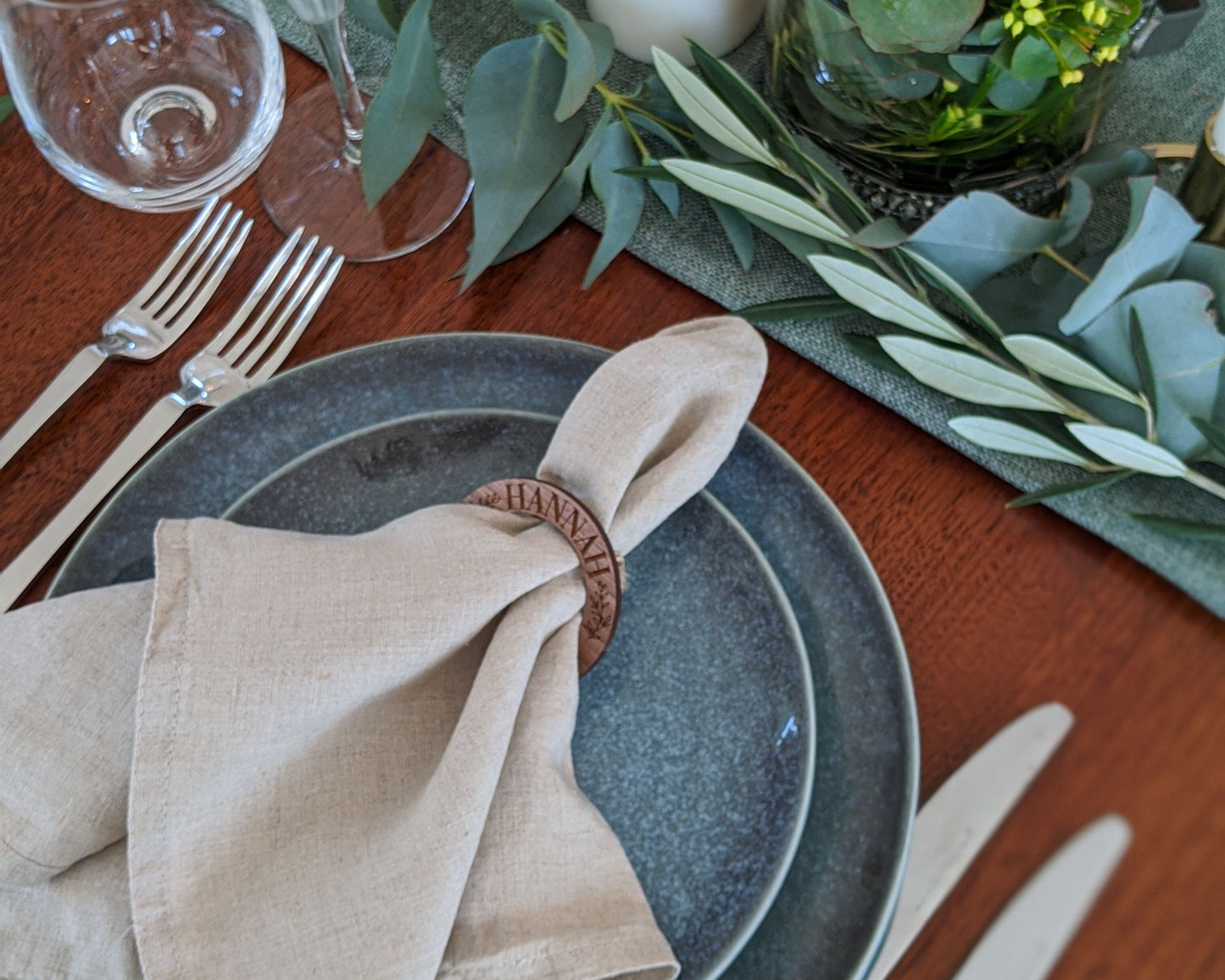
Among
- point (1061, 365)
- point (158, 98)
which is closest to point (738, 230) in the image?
point (1061, 365)

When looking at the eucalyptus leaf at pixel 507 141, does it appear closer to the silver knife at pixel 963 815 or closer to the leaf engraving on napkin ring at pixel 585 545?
the leaf engraving on napkin ring at pixel 585 545

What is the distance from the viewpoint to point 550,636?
0.32m

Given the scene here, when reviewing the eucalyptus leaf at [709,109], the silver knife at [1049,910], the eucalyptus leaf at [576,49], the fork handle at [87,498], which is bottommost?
the silver knife at [1049,910]

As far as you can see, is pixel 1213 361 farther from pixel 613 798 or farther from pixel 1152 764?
pixel 613 798

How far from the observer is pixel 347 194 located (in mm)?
458

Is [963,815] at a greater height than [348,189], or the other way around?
[348,189]

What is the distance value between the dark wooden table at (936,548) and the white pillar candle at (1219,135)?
0.43 feet

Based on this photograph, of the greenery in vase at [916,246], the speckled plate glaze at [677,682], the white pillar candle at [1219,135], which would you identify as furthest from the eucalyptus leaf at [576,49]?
the white pillar candle at [1219,135]

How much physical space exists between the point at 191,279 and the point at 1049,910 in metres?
0.38

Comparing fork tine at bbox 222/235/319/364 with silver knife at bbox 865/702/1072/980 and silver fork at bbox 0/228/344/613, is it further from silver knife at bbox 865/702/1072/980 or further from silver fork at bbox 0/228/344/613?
silver knife at bbox 865/702/1072/980

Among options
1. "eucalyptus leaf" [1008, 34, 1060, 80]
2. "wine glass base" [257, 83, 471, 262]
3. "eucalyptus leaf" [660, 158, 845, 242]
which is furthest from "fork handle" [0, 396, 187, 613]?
"eucalyptus leaf" [1008, 34, 1060, 80]

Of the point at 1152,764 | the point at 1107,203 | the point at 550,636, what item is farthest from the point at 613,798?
the point at 1107,203

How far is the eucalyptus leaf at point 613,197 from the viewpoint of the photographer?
416 mm

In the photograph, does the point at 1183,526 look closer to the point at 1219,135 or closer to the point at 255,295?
the point at 1219,135
